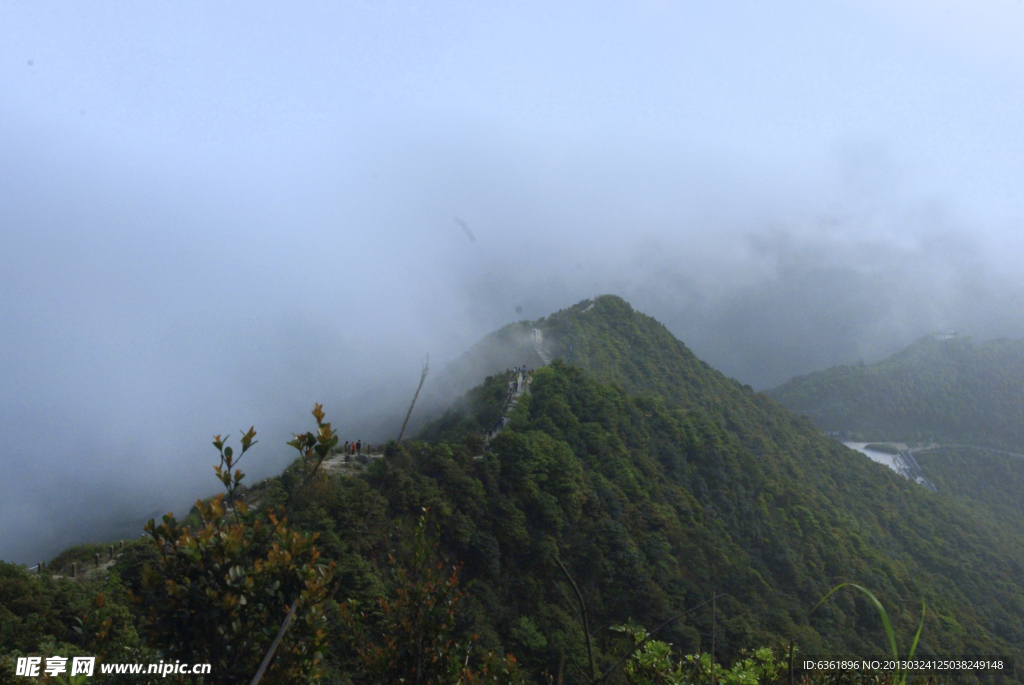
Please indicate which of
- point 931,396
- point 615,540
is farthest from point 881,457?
point 615,540

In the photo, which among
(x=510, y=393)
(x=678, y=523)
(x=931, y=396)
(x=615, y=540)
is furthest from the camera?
(x=931, y=396)

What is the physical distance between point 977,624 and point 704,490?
25304 millimetres

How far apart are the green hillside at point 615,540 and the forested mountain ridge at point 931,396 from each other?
8571 cm

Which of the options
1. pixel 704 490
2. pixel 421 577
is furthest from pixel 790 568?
pixel 421 577

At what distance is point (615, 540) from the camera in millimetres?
30141

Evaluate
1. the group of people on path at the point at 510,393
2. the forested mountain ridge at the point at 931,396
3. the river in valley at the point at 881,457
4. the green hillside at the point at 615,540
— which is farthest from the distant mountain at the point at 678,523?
Answer: the forested mountain ridge at the point at 931,396

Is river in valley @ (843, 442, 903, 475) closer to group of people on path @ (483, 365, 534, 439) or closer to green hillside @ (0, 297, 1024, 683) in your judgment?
green hillside @ (0, 297, 1024, 683)

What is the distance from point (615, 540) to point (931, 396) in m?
151

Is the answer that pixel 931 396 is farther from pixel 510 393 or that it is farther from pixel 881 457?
pixel 510 393

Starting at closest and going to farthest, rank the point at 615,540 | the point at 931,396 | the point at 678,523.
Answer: the point at 615,540
the point at 678,523
the point at 931,396

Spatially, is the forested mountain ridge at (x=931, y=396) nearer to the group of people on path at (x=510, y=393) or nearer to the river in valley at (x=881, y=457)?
the river in valley at (x=881, y=457)

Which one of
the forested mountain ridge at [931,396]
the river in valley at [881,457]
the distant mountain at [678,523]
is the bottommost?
the river in valley at [881,457]

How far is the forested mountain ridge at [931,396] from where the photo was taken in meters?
137

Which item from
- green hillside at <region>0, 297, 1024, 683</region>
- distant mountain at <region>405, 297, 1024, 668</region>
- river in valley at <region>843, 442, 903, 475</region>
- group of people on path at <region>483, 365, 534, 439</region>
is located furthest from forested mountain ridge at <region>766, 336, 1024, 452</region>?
group of people on path at <region>483, 365, 534, 439</region>
